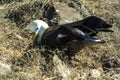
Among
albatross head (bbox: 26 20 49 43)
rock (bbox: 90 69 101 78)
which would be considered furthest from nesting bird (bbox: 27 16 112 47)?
rock (bbox: 90 69 101 78)

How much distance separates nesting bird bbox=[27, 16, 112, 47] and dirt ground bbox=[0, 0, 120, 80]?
8 cm

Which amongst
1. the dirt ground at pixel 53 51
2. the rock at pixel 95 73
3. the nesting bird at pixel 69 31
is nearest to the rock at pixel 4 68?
the dirt ground at pixel 53 51

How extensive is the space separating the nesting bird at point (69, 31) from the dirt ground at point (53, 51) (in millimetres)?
77

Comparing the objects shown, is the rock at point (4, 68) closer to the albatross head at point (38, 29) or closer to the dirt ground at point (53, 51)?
the dirt ground at point (53, 51)

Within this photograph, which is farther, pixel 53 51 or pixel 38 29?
pixel 38 29

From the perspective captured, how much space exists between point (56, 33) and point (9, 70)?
532mm

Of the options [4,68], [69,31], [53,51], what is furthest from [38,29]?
[4,68]

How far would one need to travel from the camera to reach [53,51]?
11.3ft

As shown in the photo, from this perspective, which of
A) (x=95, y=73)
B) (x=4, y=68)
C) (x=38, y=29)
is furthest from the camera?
(x=38, y=29)

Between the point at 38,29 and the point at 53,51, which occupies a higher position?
the point at 38,29

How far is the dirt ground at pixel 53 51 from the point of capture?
10.8 feet

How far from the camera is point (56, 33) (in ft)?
11.3

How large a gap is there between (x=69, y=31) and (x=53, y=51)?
260 millimetres

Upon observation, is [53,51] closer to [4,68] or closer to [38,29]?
[38,29]
